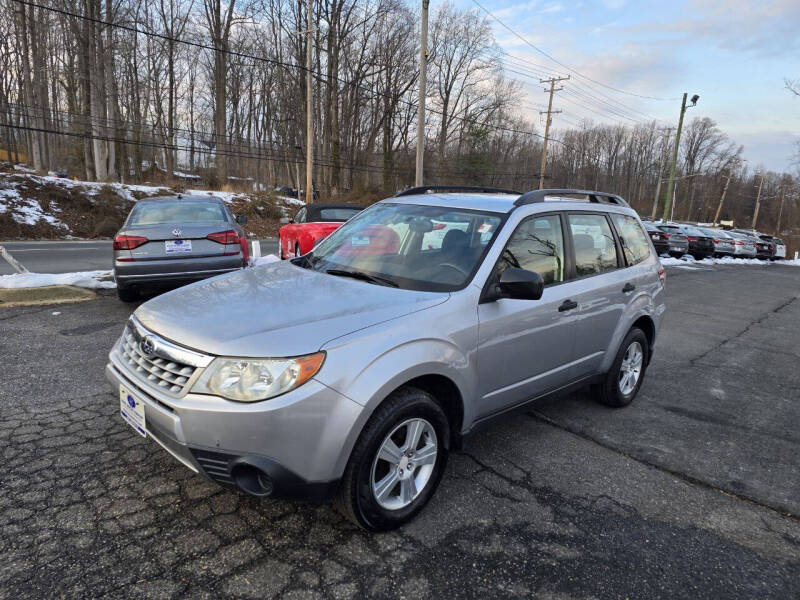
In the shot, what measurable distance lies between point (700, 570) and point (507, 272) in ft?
5.77

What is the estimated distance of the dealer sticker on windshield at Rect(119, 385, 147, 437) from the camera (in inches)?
94.0

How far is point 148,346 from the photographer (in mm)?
2445

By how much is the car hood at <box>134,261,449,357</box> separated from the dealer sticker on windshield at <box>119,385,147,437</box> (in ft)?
1.17

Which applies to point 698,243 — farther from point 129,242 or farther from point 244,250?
point 129,242

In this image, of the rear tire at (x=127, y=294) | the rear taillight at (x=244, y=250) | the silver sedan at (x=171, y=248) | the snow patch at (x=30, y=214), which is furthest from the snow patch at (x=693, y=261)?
the snow patch at (x=30, y=214)

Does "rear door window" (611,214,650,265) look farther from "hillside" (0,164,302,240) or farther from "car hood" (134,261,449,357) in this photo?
"hillside" (0,164,302,240)

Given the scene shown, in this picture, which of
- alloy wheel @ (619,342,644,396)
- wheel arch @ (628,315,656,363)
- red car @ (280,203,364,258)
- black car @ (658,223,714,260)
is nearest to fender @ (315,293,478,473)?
alloy wheel @ (619,342,644,396)

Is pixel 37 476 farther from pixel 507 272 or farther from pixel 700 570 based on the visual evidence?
pixel 700 570

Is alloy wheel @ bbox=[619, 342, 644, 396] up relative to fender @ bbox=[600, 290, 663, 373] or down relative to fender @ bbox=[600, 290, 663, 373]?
down

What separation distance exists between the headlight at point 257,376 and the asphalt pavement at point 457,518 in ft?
2.65

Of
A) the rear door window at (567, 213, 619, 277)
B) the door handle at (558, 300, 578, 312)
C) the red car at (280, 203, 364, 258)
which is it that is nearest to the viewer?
the door handle at (558, 300, 578, 312)

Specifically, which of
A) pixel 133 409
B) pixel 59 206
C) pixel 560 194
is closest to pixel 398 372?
pixel 133 409

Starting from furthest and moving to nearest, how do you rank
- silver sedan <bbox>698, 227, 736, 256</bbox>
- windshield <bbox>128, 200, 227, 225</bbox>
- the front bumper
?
silver sedan <bbox>698, 227, 736, 256</bbox>, windshield <bbox>128, 200, 227, 225</bbox>, the front bumper

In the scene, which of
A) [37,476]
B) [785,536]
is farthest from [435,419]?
[37,476]
